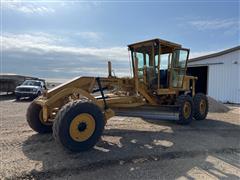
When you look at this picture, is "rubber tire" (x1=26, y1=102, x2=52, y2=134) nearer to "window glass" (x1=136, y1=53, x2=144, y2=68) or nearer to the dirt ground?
the dirt ground

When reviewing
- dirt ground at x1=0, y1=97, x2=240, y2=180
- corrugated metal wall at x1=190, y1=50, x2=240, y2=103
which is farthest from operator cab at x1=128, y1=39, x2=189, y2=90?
corrugated metal wall at x1=190, y1=50, x2=240, y2=103

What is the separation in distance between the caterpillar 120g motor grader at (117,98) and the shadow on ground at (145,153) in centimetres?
38

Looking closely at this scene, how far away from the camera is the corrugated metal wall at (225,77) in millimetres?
15898

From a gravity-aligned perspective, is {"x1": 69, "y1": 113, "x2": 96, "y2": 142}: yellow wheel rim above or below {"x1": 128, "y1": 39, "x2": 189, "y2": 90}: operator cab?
below

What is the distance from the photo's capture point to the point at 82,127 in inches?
192

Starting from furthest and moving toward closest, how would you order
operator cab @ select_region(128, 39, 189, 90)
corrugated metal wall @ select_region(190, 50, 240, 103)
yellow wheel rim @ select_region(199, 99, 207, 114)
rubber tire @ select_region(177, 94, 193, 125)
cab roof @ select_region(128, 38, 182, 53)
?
1. corrugated metal wall @ select_region(190, 50, 240, 103)
2. yellow wheel rim @ select_region(199, 99, 207, 114)
3. rubber tire @ select_region(177, 94, 193, 125)
4. operator cab @ select_region(128, 39, 189, 90)
5. cab roof @ select_region(128, 38, 182, 53)

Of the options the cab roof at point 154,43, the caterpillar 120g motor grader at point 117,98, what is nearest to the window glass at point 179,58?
the caterpillar 120g motor grader at point 117,98

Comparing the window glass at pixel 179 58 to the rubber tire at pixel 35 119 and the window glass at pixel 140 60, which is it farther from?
the rubber tire at pixel 35 119

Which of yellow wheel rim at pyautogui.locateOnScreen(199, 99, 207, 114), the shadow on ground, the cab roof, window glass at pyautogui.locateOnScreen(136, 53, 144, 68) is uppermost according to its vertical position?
the cab roof

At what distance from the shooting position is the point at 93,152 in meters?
4.95

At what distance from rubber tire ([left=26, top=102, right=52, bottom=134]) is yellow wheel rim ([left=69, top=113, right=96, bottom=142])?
1891 millimetres

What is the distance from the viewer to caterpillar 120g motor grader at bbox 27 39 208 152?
4789 millimetres

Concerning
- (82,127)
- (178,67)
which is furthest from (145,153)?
(178,67)

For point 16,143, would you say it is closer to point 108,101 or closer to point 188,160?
point 108,101
